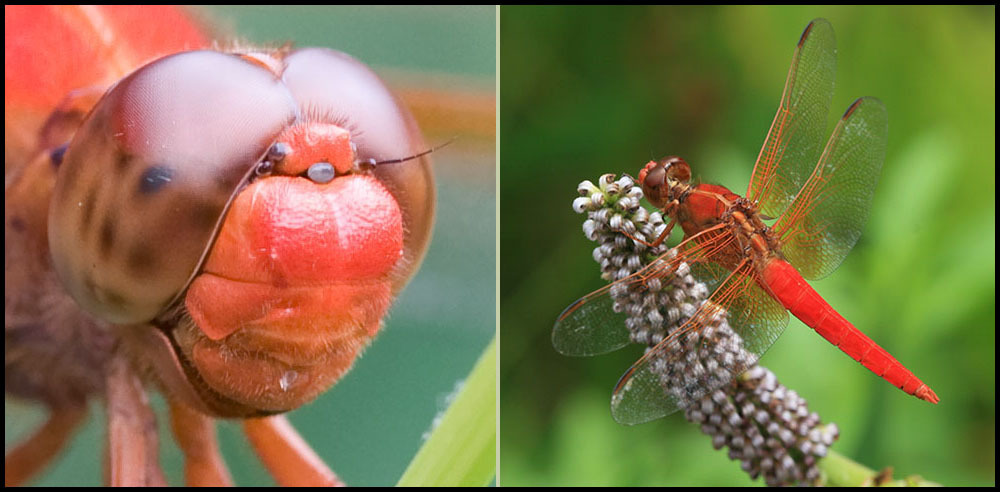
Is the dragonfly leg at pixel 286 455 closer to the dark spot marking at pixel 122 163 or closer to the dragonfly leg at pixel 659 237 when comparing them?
the dark spot marking at pixel 122 163

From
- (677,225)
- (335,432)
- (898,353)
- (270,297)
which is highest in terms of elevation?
(677,225)

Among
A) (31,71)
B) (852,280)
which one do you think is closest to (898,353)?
(852,280)

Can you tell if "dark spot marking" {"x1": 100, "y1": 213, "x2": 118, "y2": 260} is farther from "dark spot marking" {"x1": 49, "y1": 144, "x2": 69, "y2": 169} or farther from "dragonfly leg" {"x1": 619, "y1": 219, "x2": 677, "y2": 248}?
"dragonfly leg" {"x1": 619, "y1": 219, "x2": 677, "y2": 248}

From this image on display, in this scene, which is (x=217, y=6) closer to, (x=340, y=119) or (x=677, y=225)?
(x=340, y=119)

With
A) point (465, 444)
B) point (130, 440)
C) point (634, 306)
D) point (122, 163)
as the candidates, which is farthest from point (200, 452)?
point (634, 306)

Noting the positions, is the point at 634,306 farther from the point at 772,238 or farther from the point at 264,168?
the point at 264,168

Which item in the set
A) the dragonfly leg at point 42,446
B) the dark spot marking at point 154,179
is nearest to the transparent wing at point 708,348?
the dark spot marking at point 154,179

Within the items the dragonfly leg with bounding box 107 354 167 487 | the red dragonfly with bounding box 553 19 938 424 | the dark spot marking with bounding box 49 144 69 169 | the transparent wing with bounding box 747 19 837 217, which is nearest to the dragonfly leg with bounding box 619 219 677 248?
the red dragonfly with bounding box 553 19 938 424
